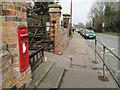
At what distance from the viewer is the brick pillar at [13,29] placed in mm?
1938

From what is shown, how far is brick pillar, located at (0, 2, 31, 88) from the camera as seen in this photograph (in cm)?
194

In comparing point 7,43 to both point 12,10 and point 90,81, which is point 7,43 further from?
point 90,81

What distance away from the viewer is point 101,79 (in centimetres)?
341

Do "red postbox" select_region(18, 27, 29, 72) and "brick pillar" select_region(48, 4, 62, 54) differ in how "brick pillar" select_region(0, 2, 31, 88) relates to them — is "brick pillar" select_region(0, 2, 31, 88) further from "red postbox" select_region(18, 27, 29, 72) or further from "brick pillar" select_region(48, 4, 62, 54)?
"brick pillar" select_region(48, 4, 62, 54)

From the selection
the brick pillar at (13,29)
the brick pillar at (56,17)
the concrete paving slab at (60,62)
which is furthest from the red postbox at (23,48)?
the brick pillar at (56,17)

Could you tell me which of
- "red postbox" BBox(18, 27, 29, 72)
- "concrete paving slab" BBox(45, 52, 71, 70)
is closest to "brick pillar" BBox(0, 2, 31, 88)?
"red postbox" BBox(18, 27, 29, 72)

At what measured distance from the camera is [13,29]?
2.01 m

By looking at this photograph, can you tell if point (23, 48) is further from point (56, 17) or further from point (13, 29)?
point (56, 17)

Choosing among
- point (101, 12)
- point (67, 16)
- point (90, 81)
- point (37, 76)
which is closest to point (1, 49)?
point (37, 76)

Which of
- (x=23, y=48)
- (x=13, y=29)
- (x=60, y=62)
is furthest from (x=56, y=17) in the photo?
(x=13, y=29)

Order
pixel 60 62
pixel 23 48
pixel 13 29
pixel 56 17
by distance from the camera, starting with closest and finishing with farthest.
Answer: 1. pixel 13 29
2. pixel 23 48
3. pixel 60 62
4. pixel 56 17

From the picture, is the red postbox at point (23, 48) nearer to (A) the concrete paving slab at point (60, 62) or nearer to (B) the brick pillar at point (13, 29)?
(B) the brick pillar at point (13, 29)

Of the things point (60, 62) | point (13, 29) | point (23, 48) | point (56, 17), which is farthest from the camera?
point (56, 17)

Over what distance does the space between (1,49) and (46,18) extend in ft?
15.2
